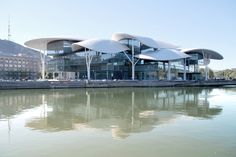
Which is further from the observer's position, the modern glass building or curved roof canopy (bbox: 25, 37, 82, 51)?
curved roof canopy (bbox: 25, 37, 82, 51)

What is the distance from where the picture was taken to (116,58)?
74.4 metres

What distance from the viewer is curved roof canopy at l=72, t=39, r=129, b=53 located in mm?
67256

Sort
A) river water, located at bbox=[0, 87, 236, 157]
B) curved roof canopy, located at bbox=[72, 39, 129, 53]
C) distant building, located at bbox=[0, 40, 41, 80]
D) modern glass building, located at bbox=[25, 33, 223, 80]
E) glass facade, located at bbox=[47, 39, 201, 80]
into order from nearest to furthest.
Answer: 1. river water, located at bbox=[0, 87, 236, 157]
2. curved roof canopy, located at bbox=[72, 39, 129, 53]
3. modern glass building, located at bbox=[25, 33, 223, 80]
4. glass facade, located at bbox=[47, 39, 201, 80]
5. distant building, located at bbox=[0, 40, 41, 80]

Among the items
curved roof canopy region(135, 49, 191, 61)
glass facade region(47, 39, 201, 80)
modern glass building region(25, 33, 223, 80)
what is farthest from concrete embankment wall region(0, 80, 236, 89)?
glass facade region(47, 39, 201, 80)

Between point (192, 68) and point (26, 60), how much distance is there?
75.4m

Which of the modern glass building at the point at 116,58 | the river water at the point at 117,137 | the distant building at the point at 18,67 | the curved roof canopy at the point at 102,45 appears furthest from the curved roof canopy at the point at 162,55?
the river water at the point at 117,137

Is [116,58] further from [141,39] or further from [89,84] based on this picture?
[89,84]

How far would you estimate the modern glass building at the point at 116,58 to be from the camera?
241 feet

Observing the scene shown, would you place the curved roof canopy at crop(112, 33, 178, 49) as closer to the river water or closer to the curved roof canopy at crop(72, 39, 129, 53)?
the curved roof canopy at crop(72, 39, 129, 53)

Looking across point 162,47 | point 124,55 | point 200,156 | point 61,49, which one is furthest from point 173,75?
point 200,156

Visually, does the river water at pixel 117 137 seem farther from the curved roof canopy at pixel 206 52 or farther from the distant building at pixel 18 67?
the distant building at pixel 18 67

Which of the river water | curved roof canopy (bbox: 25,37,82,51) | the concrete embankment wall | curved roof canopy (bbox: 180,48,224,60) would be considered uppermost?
curved roof canopy (bbox: 25,37,82,51)

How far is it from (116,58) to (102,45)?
20.6 feet

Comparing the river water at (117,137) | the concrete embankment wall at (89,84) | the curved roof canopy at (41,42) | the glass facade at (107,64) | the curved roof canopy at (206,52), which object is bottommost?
the river water at (117,137)
